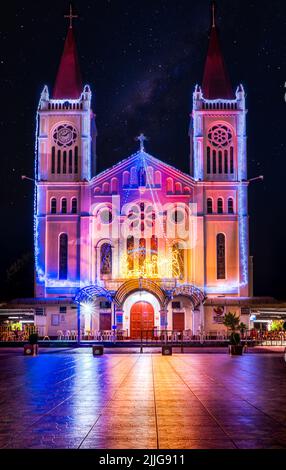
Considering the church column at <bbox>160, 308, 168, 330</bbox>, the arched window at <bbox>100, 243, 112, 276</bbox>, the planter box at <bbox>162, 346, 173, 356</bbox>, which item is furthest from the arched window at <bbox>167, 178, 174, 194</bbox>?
the planter box at <bbox>162, 346, 173, 356</bbox>

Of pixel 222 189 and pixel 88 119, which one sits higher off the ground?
pixel 88 119

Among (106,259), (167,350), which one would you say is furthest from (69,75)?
(167,350)

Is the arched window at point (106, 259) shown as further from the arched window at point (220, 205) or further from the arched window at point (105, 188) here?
the arched window at point (220, 205)

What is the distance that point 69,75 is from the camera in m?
66.7

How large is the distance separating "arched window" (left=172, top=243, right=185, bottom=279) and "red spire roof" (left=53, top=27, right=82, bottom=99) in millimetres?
16808

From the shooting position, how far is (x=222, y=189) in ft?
206

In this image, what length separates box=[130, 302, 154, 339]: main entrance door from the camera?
6181cm

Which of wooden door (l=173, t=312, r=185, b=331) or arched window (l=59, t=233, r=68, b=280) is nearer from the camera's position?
wooden door (l=173, t=312, r=185, b=331)

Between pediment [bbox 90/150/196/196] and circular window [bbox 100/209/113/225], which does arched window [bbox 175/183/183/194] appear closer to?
pediment [bbox 90/150/196/196]
